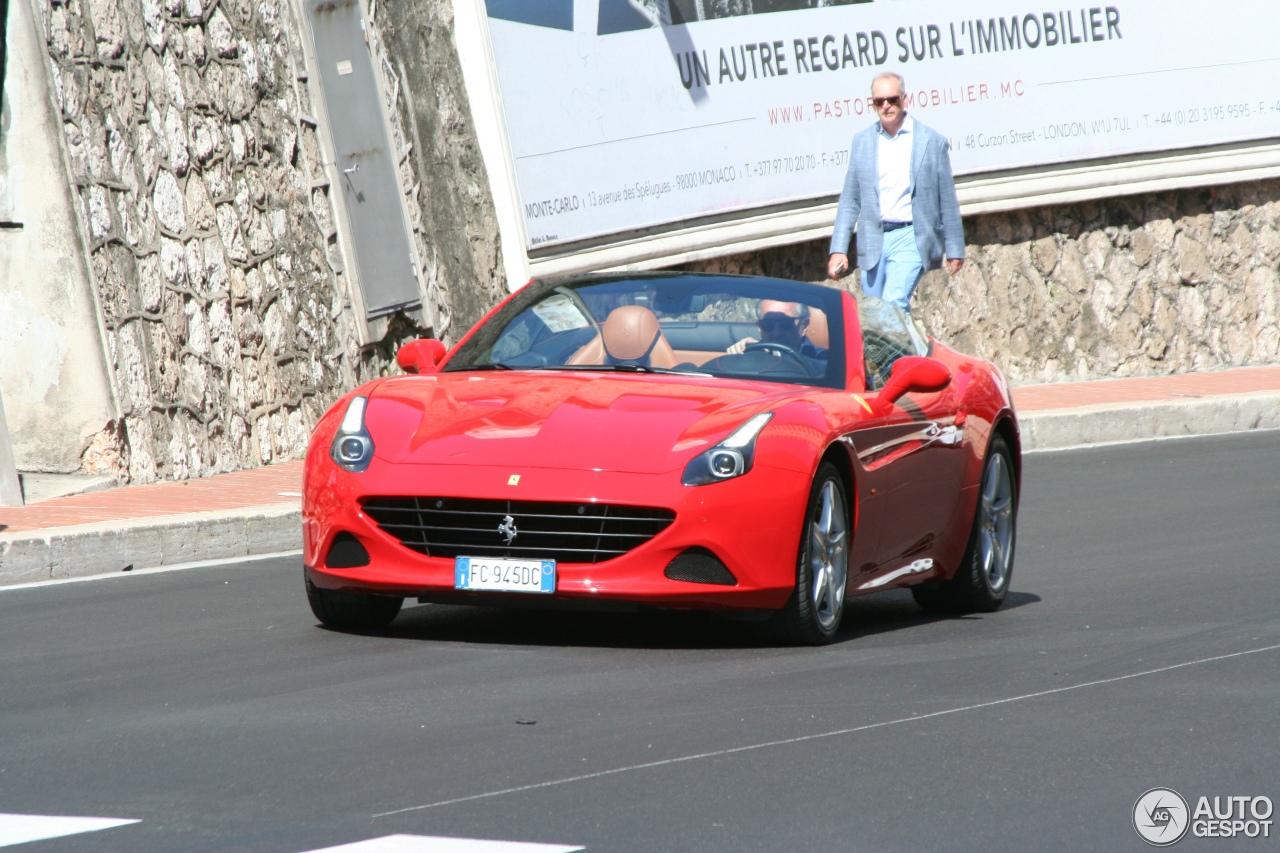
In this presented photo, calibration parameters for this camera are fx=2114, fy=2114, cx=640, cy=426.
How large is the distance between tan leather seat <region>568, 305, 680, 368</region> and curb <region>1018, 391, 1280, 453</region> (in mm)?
8052

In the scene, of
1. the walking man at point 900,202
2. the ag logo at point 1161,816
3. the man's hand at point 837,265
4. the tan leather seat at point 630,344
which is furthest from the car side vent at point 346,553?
the walking man at point 900,202

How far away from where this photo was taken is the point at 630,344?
7.73 m

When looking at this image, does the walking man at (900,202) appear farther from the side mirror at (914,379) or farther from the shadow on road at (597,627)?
the side mirror at (914,379)

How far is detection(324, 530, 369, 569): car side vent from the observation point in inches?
268

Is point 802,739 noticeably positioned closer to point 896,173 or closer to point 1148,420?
point 896,173

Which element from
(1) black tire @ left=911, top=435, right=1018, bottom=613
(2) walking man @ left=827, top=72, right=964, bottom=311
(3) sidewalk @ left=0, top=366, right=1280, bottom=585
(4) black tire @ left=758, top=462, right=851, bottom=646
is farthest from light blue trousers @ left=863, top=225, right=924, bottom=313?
(4) black tire @ left=758, top=462, right=851, bottom=646

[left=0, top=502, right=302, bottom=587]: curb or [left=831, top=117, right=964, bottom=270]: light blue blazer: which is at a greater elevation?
[left=831, top=117, right=964, bottom=270]: light blue blazer

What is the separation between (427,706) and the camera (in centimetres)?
579

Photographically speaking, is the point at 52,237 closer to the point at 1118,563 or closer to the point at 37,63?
the point at 37,63

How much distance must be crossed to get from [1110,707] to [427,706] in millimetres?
1899

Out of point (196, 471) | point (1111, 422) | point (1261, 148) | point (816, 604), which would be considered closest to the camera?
point (816, 604)

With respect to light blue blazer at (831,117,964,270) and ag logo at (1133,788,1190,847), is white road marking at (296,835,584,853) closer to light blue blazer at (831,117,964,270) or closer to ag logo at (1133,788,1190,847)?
ag logo at (1133,788,1190,847)

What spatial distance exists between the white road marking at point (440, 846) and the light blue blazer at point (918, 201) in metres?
8.46

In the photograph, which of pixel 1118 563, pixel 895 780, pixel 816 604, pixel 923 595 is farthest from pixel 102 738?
pixel 1118 563
